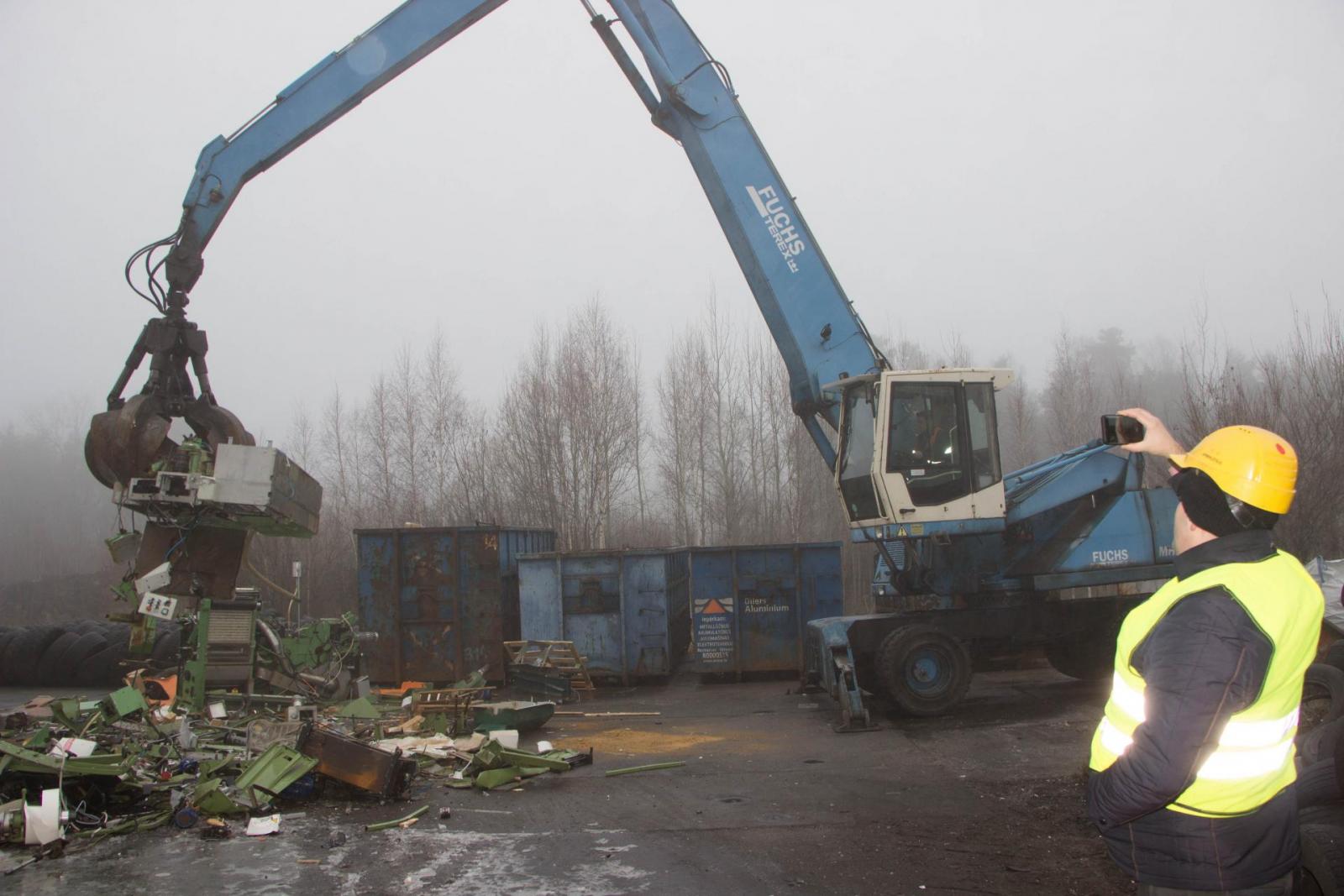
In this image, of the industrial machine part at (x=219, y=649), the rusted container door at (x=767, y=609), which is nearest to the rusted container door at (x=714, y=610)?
the rusted container door at (x=767, y=609)

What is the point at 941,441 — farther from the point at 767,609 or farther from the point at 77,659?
the point at 77,659

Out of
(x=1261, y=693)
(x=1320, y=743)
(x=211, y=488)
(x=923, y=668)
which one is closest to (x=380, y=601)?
(x=211, y=488)

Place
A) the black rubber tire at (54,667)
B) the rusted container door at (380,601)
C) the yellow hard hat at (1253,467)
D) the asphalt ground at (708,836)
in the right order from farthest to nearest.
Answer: the black rubber tire at (54,667)
the rusted container door at (380,601)
the asphalt ground at (708,836)
the yellow hard hat at (1253,467)

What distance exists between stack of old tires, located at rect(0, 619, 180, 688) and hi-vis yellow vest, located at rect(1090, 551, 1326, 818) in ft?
54.1

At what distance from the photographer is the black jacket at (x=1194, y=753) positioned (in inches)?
89.9

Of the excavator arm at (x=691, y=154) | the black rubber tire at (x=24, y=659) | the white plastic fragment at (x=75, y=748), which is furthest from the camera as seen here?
the black rubber tire at (x=24, y=659)

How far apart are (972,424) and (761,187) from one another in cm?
344

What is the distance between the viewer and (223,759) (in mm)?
7898

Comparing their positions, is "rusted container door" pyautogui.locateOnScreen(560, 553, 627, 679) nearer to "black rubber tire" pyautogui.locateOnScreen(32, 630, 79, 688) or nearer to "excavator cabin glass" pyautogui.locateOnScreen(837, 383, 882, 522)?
"excavator cabin glass" pyautogui.locateOnScreen(837, 383, 882, 522)

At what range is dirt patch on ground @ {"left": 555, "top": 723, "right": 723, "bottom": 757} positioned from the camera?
31.0 feet

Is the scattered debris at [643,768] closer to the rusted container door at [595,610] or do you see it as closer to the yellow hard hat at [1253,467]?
the rusted container door at [595,610]

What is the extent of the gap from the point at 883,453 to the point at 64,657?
47.4 ft

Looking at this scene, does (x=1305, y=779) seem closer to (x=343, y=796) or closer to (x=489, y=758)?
(x=489, y=758)

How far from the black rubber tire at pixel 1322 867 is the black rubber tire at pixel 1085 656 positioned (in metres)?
7.50
